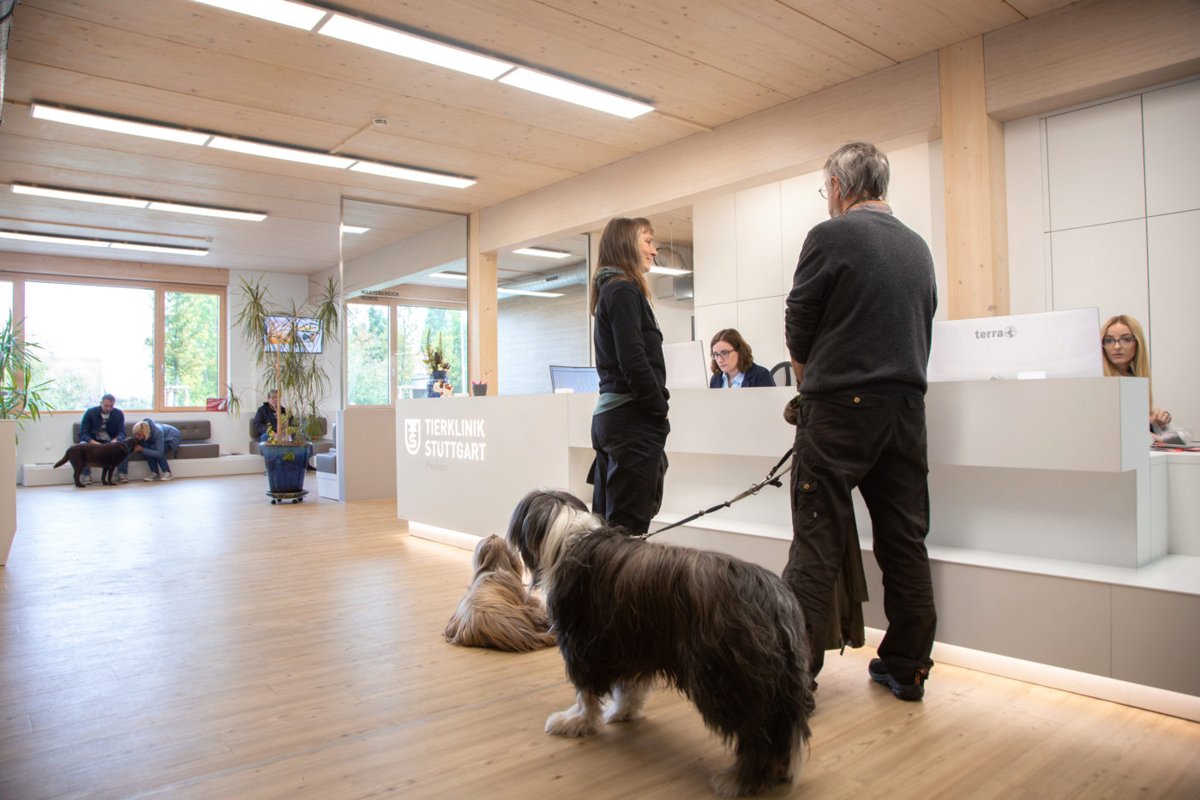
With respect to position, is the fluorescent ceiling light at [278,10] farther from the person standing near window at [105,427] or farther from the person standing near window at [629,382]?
the person standing near window at [105,427]

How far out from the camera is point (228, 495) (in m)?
9.30

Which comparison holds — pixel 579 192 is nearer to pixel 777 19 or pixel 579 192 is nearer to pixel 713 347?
pixel 713 347

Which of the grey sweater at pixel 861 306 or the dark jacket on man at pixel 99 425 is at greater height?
the grey sweater at pixel 861 306

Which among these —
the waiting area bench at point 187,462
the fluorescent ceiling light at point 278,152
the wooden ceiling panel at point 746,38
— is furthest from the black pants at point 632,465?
the waiting area bench at point 187,462

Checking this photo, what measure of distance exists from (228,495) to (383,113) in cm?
553

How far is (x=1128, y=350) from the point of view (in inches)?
157

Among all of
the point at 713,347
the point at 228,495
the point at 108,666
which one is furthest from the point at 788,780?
the point at 228,495

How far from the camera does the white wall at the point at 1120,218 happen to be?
14.2ft

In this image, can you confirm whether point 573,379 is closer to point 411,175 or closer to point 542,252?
point 411,175

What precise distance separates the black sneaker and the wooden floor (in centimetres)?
3

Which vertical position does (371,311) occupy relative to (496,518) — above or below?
above

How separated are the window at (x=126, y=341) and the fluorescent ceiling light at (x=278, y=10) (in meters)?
10.1

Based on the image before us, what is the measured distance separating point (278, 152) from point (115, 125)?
1201mm

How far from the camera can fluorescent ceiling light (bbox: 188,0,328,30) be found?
162 inches
